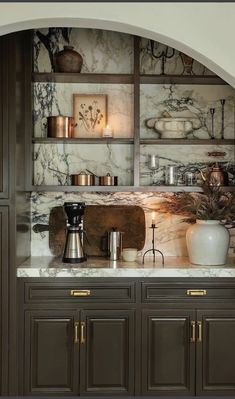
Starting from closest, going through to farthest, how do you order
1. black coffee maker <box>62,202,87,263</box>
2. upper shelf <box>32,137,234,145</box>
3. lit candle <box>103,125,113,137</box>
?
black coffee maker <box>62,202,87,263</box>, upper shelf <box>32,137,234,145</box>, lit candle <box>103,125,113,137</box>

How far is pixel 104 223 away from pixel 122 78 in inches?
46.1

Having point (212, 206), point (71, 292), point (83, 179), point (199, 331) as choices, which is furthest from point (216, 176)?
point (71, 292)

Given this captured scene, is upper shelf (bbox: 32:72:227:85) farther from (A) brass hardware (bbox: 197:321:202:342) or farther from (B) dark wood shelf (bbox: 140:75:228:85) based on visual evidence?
(A) brass hardware (bbox: 197:321:202:342)

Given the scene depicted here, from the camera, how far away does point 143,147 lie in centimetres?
389

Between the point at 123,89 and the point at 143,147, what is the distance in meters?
0.51

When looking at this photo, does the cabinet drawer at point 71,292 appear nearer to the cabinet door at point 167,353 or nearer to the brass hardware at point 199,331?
the cabinet door at point 167,353

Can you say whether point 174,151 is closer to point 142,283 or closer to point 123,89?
point 123,89

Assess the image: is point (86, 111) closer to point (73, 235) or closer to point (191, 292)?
point (73, 235)

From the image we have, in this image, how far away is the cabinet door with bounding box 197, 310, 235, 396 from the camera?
3262mm

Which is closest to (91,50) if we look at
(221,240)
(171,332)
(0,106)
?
(0,106)

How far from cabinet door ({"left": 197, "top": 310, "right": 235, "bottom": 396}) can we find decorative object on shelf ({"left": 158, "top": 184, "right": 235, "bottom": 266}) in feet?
1.30

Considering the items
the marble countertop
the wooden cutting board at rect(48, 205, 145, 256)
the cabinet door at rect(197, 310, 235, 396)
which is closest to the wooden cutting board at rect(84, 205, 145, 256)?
the wooden cutting board at rect(48, 205, 145, 256)

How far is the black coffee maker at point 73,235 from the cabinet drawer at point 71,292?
0.92 feet

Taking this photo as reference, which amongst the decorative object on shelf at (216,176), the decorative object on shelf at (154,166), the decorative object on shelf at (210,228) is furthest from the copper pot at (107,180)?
the decorative object on shelf at (216,176)
